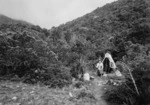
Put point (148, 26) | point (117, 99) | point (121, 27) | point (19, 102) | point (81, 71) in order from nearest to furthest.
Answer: point (19, 102)
point (117, 99)
point (81, 71)
point (148, 26)
point (121, 27)

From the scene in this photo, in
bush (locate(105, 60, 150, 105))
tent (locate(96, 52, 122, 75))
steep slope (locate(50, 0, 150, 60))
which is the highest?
steep slope (locate(50, 0, 150, 60))

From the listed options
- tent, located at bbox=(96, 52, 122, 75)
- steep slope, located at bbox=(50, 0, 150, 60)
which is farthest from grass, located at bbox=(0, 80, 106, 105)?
steep slope, located at bbox=(50, 0, 150, 60)

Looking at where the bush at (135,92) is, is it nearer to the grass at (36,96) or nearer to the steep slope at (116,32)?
the grass at (36,96)

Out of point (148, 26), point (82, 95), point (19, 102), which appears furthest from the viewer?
point (148, 26)

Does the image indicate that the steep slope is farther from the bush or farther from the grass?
the bush

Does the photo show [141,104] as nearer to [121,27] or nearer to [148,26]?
[148,26]

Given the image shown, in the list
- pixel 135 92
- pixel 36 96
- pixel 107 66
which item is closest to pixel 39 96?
pixel 36 96

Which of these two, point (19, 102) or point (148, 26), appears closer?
point (19, 102)

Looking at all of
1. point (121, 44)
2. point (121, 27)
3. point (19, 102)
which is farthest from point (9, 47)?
point (121, 27)

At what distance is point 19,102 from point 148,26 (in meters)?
12.7

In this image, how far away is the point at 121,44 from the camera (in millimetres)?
12914

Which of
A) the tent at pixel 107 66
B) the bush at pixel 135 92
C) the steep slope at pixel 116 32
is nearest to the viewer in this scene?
the bush at pixel 135 92

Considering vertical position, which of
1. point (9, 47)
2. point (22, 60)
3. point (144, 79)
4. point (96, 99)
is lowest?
point (96, 99)

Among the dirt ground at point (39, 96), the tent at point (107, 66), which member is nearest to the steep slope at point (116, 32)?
the tent at point (107, 66)
